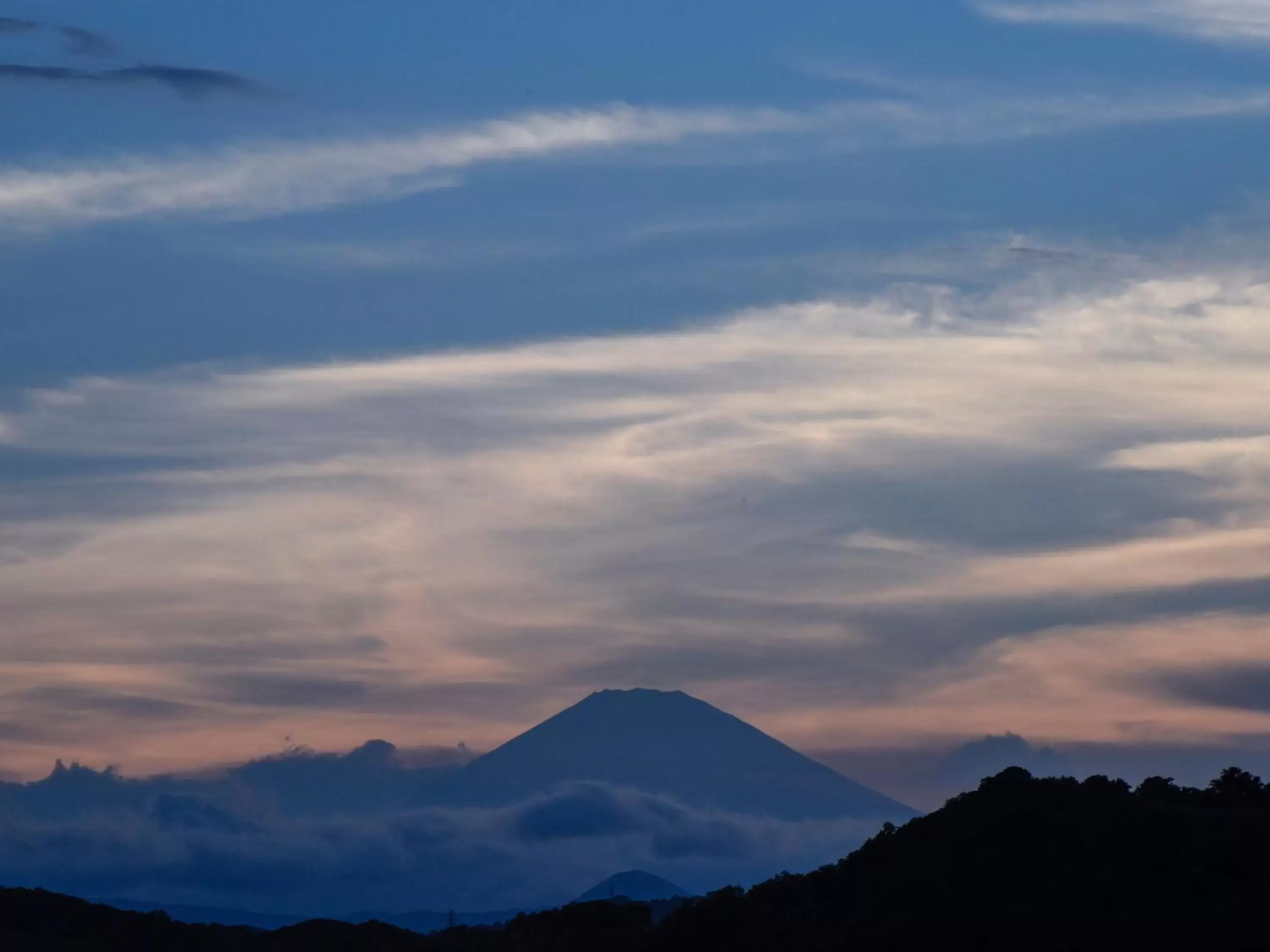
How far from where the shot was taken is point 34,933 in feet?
330

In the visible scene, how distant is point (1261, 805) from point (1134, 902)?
44.9 feet

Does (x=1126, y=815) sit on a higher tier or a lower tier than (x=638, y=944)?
higher

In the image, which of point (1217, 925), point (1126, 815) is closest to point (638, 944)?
point (1126, 815)

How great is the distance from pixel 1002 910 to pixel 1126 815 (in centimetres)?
785

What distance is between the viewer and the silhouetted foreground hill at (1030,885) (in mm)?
64812

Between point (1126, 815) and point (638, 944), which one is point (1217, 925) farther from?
point (638, 944)

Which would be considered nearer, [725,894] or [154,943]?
[725,894]

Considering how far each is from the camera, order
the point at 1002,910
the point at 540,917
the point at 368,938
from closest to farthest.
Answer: the point at 1002,910 → the point at 540,917 → the point at 368,938

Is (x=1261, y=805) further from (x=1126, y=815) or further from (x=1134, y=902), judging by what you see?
(x=1134, y=902)

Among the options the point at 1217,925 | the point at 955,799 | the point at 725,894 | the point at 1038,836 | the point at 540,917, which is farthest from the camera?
the point at 540,917

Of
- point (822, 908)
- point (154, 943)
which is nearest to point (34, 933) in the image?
point (154, 943)

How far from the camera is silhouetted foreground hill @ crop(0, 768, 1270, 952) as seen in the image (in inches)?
2552

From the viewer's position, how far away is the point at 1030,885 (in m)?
69.5

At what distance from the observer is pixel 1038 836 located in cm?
7281
